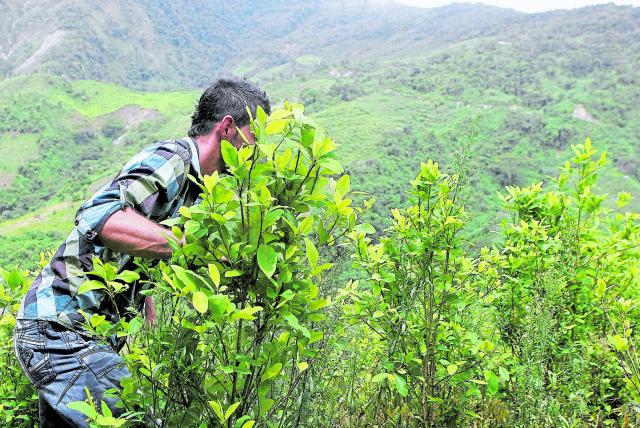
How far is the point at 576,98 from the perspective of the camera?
88688 millimetres

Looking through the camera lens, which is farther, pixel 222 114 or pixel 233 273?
pixel 222 114

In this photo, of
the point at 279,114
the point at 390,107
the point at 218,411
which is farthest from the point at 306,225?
the point at 390,107

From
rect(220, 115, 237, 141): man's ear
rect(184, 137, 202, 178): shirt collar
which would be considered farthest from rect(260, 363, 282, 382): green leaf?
rect(220, 115, 237, 141): man's ear

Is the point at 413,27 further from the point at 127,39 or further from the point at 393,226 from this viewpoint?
the point at 393,226

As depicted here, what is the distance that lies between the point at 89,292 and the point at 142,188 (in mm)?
486

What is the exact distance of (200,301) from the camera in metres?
1.35

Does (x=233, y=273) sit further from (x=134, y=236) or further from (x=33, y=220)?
(x=33, y=220)

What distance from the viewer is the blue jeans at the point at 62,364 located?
78.6 inches

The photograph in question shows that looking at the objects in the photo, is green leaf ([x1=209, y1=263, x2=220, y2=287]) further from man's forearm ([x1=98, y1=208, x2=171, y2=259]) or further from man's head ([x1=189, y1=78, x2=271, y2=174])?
man's head ([x1=189, y1=78, x2=271, y2=174])

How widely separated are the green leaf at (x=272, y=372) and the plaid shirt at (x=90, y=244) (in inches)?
33.8

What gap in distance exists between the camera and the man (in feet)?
6.36

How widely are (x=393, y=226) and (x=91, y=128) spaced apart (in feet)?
372

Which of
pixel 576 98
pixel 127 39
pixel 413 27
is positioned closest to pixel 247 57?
pixel 127 39

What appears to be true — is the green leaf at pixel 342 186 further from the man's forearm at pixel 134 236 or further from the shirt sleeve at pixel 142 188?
the shirt sleeve at pixel 142 188
